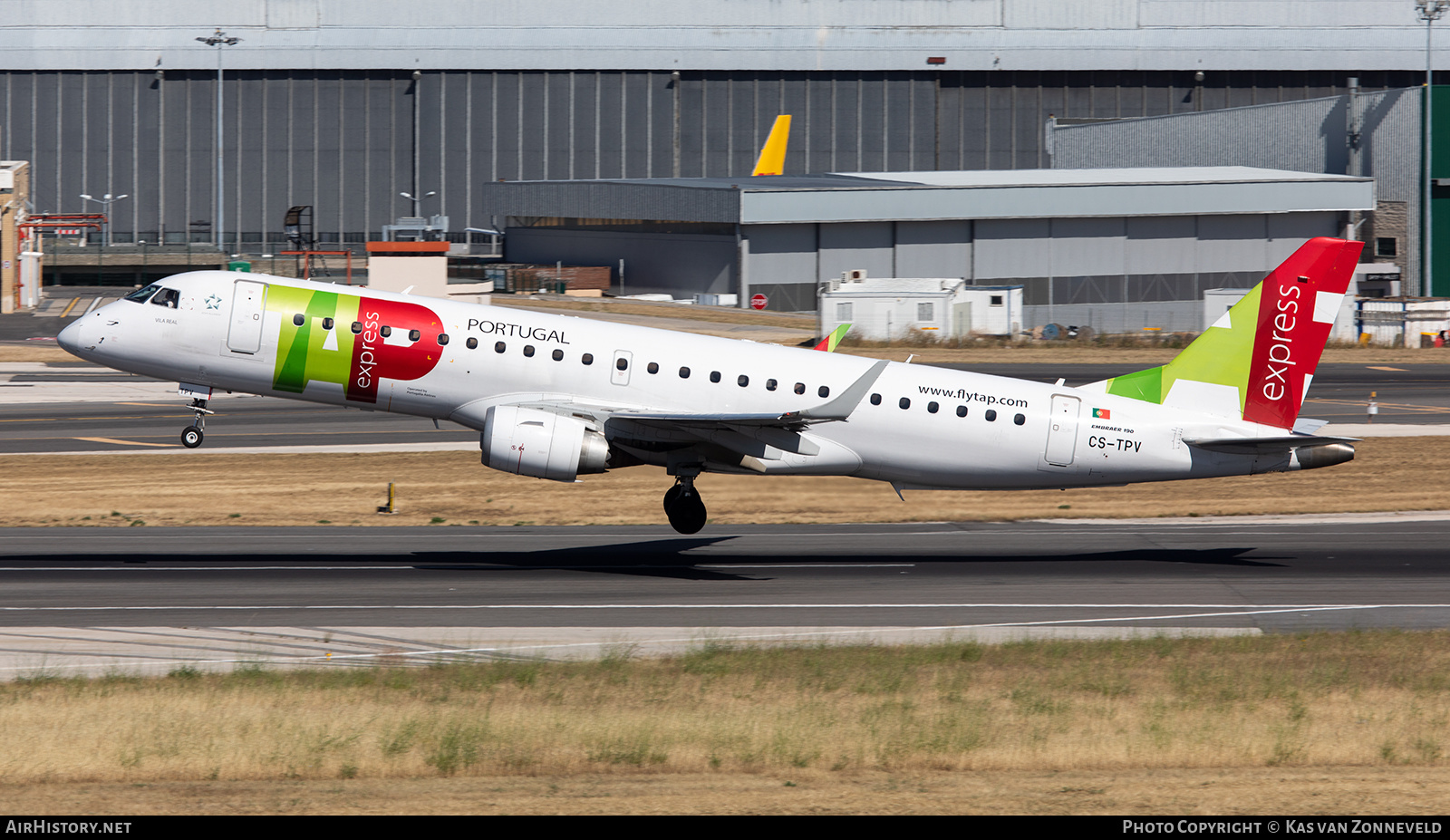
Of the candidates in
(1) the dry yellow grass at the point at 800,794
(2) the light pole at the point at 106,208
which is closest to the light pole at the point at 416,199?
(2) the light pole at the point at 106,208

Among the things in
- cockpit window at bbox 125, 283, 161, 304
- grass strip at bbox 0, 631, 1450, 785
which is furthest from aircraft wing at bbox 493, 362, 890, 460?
cockpit window at bbox 125, 283, 161, 304

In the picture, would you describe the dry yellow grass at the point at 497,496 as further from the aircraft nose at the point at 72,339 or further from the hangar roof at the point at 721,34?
the hangar roof at the point at 721,34

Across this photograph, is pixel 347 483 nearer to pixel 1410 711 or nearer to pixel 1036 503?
pixel 1036 503

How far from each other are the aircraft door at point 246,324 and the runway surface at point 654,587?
4881 mm

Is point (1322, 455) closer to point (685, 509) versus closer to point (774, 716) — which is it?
point (685, 509)

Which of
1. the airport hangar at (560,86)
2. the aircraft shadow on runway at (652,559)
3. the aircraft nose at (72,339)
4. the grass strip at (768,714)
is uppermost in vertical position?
the airport hangar at (560,86)

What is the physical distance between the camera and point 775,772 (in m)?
17.6

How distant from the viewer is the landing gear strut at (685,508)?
3297 cm

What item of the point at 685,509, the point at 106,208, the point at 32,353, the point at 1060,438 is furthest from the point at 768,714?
the point at 106,208

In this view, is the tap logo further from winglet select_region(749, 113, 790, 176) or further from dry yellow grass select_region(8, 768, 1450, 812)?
winglet select_region(749, 113, 790, 176)

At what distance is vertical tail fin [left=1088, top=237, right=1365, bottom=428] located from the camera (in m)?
32.8

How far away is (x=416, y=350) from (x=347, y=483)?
14.8 m
